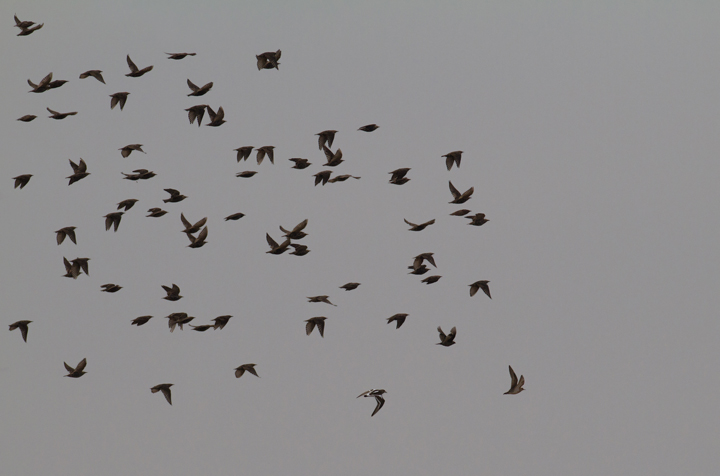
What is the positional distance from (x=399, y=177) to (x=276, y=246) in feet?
30.8

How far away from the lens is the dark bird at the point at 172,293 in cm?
6969

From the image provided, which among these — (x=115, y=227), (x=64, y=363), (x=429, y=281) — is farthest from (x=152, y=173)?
(x=429, y=281)

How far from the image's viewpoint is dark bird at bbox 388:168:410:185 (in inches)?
2808

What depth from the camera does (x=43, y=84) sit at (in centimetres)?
6712

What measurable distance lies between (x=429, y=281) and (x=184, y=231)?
1644 cm

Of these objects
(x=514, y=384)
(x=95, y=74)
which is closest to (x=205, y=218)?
(x=95, y=74)

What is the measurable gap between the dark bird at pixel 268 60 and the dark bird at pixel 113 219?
45.5ft

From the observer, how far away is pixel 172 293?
70062 millimetres

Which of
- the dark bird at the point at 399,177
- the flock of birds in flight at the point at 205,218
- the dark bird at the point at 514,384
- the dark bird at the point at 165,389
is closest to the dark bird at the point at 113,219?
the flock of birds in flight at the point at 205,218

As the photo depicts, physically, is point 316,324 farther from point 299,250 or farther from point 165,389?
point 165,389

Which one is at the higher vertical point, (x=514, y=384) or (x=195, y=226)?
(x=195, y=226)

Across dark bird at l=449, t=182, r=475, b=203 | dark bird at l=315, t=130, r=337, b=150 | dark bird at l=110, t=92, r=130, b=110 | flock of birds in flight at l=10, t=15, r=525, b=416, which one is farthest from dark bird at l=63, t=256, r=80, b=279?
dark bird at l=449, t=182, r=475, b=203

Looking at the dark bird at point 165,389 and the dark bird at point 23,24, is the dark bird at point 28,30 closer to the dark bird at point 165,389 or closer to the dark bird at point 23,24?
the dark bird at point 23,24

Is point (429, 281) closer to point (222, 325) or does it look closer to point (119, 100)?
point (222, 325)
